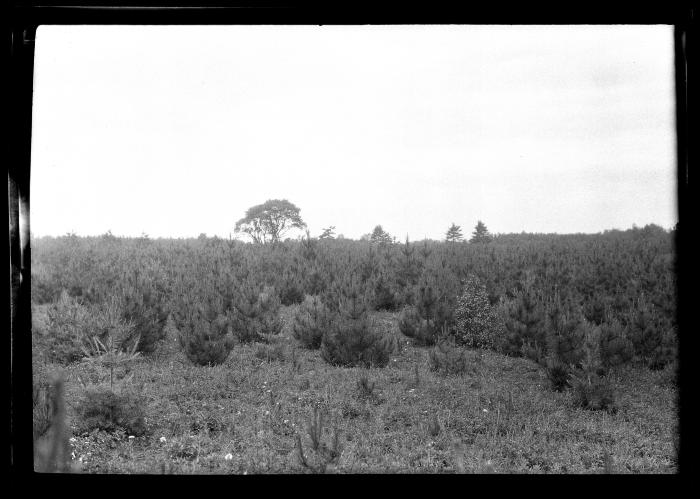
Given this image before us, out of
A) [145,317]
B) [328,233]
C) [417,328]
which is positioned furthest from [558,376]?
[145,317]

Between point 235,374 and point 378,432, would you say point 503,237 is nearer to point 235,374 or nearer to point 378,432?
point 378,432

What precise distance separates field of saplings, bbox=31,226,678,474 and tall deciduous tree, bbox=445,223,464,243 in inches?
3.2

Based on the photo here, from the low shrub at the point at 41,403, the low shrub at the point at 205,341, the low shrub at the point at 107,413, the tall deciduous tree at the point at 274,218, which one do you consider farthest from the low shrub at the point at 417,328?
the low shrub at the point at 41,403

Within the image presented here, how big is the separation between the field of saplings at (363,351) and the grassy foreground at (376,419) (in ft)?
0.04

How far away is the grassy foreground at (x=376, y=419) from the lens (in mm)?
4293

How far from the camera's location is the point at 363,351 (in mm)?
5055

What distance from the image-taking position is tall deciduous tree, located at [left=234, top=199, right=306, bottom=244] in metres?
4.71

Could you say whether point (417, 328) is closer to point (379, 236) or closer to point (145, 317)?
point (379, 236)

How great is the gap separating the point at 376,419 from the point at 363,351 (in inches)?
24.3

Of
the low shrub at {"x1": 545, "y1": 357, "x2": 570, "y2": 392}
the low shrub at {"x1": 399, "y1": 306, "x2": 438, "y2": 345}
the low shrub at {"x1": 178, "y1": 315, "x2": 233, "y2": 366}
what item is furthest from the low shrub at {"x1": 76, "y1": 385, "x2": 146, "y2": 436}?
the low shrub at {"x1": 545, "y1": 357, "x2": 570, "y2": 392}

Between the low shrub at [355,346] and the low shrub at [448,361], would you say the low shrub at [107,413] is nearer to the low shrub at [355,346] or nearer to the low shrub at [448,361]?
the low shrub at [355,346]
